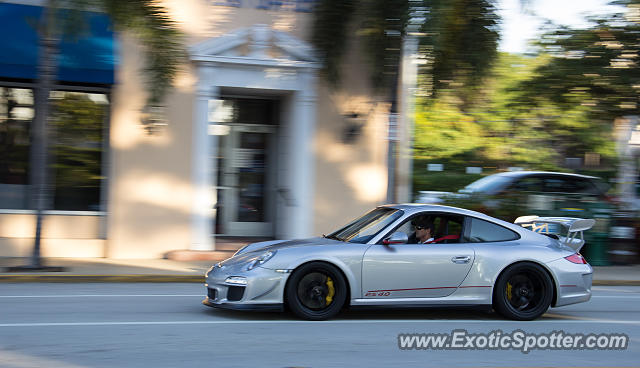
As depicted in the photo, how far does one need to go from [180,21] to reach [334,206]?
192 inches

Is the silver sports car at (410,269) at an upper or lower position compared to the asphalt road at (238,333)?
upper

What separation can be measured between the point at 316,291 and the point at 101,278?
4.95 meters

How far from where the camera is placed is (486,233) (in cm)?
815

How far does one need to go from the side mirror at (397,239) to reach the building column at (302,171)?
7033mm

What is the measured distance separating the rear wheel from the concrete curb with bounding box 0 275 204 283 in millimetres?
5271

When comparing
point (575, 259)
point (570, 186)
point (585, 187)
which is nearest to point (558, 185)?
point (570, 186)

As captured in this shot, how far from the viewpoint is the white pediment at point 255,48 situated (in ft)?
45.4

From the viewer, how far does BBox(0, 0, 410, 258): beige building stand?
44.4 feet

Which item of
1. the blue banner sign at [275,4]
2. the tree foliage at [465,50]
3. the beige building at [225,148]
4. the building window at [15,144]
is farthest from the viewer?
the blue banner sign at [275,4]

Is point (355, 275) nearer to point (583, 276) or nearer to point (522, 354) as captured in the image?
point (522, 354)

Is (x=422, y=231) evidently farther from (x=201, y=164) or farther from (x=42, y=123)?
(x=201, y=164)

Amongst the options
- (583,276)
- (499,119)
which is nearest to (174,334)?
(583,276)

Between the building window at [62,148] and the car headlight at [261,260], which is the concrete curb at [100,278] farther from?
the car headlight at [261,260]

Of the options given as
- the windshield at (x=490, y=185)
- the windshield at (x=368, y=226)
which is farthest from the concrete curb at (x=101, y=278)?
the windshield at (x=490, y=185)
